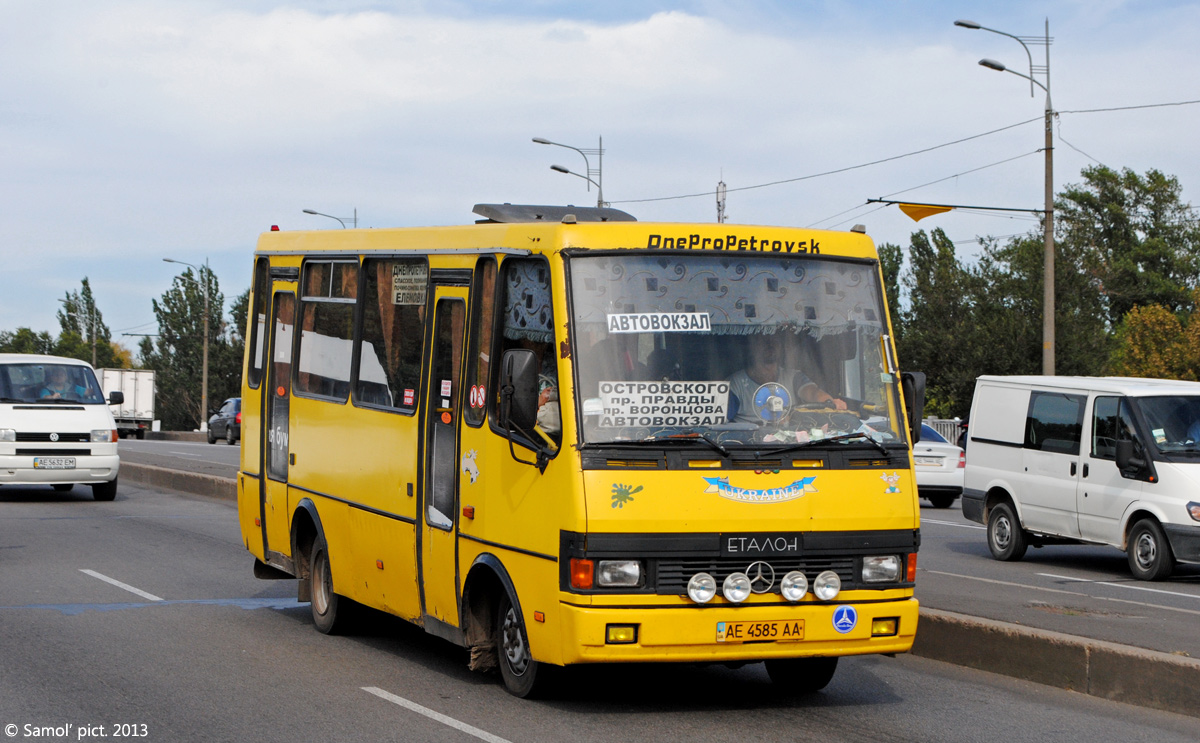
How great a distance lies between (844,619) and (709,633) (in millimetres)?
756

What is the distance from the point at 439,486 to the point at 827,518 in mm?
2365

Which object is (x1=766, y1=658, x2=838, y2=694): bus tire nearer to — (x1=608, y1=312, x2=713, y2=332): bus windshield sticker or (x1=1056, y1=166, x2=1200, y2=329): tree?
(x1=608, y1=312, x2=713, y2=332): bus windshield sticker

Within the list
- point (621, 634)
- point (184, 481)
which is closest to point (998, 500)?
point (621, 634)

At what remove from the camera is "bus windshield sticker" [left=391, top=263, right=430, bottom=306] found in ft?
28.7

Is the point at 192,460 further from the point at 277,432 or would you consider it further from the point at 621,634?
the point at 621,634

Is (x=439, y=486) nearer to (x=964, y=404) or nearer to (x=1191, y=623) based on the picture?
(x=1191, y=623)

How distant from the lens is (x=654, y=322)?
720 centimetres

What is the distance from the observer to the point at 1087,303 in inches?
2025

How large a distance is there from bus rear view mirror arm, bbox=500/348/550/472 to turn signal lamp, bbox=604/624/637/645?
0.87 m

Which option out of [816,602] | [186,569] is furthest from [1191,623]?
[186,569]

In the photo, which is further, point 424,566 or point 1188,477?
point 1188,477

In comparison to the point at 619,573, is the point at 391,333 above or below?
above

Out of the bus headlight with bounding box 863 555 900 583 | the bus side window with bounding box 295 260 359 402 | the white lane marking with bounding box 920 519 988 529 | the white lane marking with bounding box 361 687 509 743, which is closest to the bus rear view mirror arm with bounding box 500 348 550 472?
the white lane marking with bounding box 361 687 509 743

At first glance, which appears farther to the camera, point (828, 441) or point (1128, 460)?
point (1128, 460)
